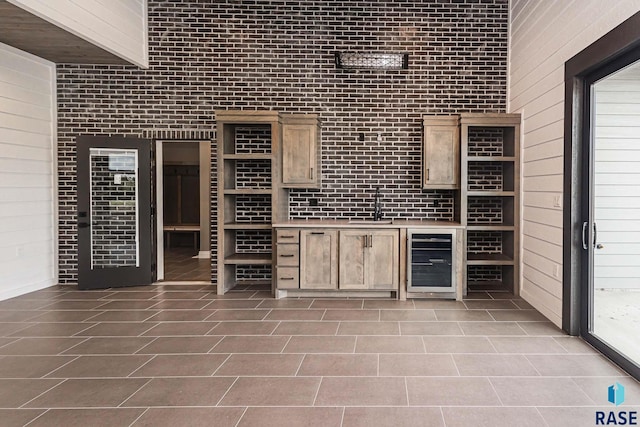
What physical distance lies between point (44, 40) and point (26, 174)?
5.60 ft

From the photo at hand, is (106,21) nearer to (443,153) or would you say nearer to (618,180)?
(443,153)

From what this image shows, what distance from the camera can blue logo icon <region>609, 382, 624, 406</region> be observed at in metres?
2.61

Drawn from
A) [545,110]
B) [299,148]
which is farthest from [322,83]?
[545,110]

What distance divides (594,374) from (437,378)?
1110 mm

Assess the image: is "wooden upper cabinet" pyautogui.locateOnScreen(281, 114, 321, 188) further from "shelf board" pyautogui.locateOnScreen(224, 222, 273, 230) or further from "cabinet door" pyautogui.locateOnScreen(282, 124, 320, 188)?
"shelf board" pyautogui.locateOnScreen(224, 222, 273, 230)

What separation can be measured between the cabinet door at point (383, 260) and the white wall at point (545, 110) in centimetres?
153

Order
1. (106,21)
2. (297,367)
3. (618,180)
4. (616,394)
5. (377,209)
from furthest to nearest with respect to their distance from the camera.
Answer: (377,209), (106,21), (618,180), (297,367), (616,394)

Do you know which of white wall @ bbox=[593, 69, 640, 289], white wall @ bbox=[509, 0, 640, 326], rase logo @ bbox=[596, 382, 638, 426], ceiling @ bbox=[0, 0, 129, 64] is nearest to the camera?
rase logo @ bbox=[596, 382, 638, 426]

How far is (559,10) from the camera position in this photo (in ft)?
13.7

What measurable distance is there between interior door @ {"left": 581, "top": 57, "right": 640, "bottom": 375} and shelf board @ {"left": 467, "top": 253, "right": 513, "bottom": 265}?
154cm

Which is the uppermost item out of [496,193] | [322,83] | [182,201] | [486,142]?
[322,83]

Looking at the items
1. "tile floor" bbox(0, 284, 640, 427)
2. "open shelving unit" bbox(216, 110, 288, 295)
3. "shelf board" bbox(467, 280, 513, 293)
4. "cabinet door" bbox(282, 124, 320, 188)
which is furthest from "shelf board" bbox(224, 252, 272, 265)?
"shelf board" bbox(467, 280, 513, 293)

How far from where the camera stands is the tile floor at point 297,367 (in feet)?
8.32

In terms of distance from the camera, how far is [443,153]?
551 centimetres
